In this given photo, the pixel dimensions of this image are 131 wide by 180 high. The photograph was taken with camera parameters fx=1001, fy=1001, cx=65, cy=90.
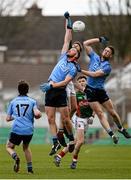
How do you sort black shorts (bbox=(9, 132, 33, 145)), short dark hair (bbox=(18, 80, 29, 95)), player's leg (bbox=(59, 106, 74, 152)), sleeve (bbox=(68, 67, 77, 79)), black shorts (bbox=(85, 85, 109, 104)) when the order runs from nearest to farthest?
short dark hair (bbox=(18, 80, 29, 95)) < black shorts (bbox=(9, 132, 33, 145)) < sleeve (bbox=(68, 67, 77, 79)) < player's leg (bbox=(59, 106, 74, 152)) < black shorts (bbox=(85, 85, 109, 104))

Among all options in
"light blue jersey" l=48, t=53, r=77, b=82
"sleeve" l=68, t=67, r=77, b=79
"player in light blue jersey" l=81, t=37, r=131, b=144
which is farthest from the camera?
"player in light blue jersey" l=81, t=37, r=131, b=144

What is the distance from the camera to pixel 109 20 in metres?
64.9

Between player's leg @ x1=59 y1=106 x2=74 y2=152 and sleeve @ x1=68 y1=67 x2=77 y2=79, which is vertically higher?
sleeve @ x1=68 y1=67 x2=77 y2=79

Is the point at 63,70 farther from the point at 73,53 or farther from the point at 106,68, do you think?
the point at 106,68

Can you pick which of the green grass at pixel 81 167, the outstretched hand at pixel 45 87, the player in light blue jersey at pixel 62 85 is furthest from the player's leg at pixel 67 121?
the outstretched hand at pixel 45 87

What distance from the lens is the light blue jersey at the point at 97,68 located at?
23266mm

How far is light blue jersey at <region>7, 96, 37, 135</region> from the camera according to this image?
21031mm

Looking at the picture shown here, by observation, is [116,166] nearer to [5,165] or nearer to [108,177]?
[5,165]

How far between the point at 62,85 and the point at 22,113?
169 cm

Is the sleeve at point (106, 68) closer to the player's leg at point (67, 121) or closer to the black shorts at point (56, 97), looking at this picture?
the black shorts at point (56, 97)

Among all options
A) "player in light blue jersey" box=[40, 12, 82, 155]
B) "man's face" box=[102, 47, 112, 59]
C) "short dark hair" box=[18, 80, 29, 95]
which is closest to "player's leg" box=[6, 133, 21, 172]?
"short dark hair" box=[18, 80, 29, 95]

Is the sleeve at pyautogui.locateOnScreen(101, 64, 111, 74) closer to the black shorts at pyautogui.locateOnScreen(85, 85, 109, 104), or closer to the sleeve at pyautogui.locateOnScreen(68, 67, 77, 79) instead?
the black shorts at pyautogui.locateOnScreen(85, 85, 109, 104)

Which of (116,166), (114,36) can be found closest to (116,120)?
(116,166)

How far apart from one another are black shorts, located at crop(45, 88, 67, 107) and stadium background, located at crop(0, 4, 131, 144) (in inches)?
795
